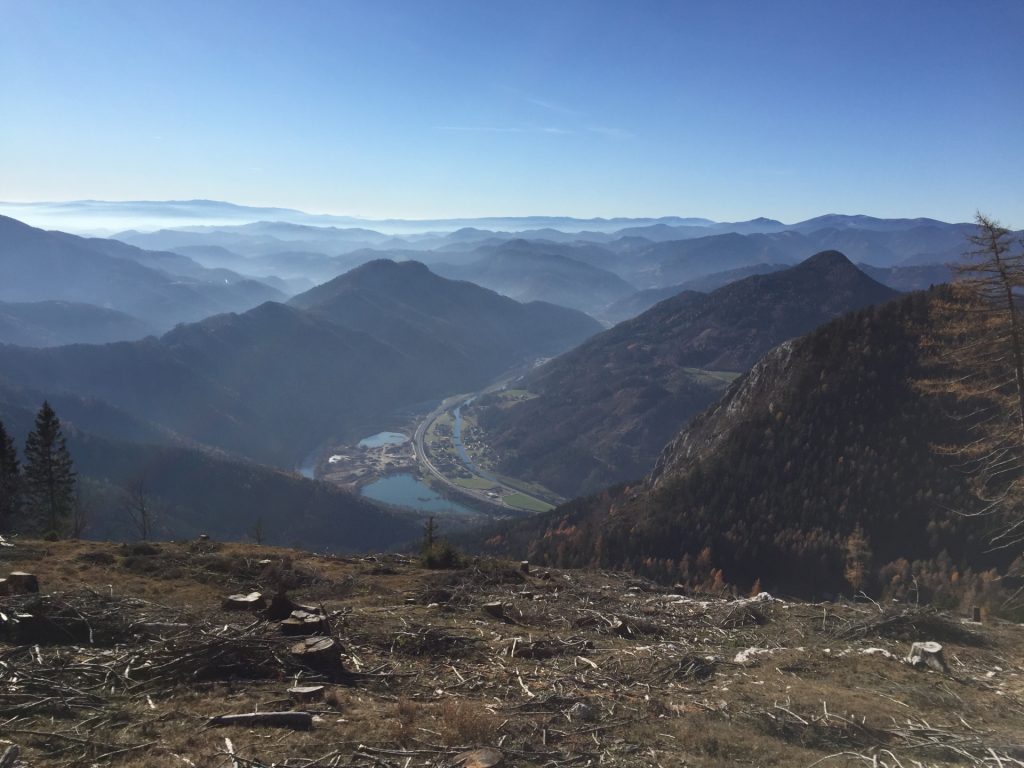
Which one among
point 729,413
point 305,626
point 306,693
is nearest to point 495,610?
point 305,626

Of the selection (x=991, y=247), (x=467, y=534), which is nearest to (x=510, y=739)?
(x=991, y=247)

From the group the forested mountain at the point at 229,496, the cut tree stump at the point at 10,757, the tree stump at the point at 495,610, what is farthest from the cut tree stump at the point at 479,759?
the forested mountain at the point at 229,496

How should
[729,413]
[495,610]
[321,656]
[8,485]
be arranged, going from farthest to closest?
[729,413]
[8,485]
[495,610]
[321,656]

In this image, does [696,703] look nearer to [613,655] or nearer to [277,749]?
[613,655]

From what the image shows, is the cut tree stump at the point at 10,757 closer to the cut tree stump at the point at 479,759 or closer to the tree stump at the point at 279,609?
the cut tree stump at the point at 479,759

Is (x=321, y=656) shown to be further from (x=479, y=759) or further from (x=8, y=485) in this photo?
(x=8, y=485)

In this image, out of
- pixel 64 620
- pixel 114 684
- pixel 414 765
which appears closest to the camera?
pixel 414 765
